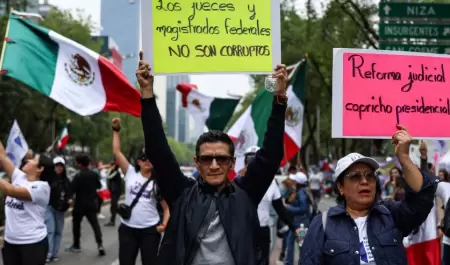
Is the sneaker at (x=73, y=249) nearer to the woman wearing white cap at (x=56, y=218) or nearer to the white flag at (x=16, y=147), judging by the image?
the woman wearing white cap at (x=56, y=218)

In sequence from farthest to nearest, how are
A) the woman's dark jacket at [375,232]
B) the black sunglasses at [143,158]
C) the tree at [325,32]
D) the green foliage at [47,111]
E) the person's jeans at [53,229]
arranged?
the green foliage at [47,111] → the tree at [325,32] → the person's jeans at [53,229] → the black sunglasses at [143,158] → the woman's dark jacket at [375,232]

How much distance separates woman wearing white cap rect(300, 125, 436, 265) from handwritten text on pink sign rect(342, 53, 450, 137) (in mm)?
668

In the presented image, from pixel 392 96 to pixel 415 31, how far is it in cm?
470

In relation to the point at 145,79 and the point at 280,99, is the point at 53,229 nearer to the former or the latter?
the point at 145,79

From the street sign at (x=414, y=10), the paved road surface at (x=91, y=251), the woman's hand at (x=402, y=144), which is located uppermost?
the street sign at (x=414, y=10)

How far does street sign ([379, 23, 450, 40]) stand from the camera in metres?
8.98

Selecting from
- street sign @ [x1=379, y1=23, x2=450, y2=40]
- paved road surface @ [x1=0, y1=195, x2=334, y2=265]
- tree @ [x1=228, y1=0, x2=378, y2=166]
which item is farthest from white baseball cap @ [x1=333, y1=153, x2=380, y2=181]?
tree @ [x1=228, y1=0, x2=378, y2=166]

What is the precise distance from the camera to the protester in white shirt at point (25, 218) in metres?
6.55

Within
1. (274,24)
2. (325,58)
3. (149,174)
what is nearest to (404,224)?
(274,24)

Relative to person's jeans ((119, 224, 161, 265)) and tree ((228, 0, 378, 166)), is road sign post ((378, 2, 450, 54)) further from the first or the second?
tree ((228, 0, 378, 166))

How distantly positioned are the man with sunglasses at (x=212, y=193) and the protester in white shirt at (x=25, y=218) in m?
3.07

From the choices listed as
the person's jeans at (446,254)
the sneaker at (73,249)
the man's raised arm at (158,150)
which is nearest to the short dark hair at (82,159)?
the sneaker at (73,249)

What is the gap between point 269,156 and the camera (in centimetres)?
381

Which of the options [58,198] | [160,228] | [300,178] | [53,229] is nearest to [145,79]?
[160,228]
